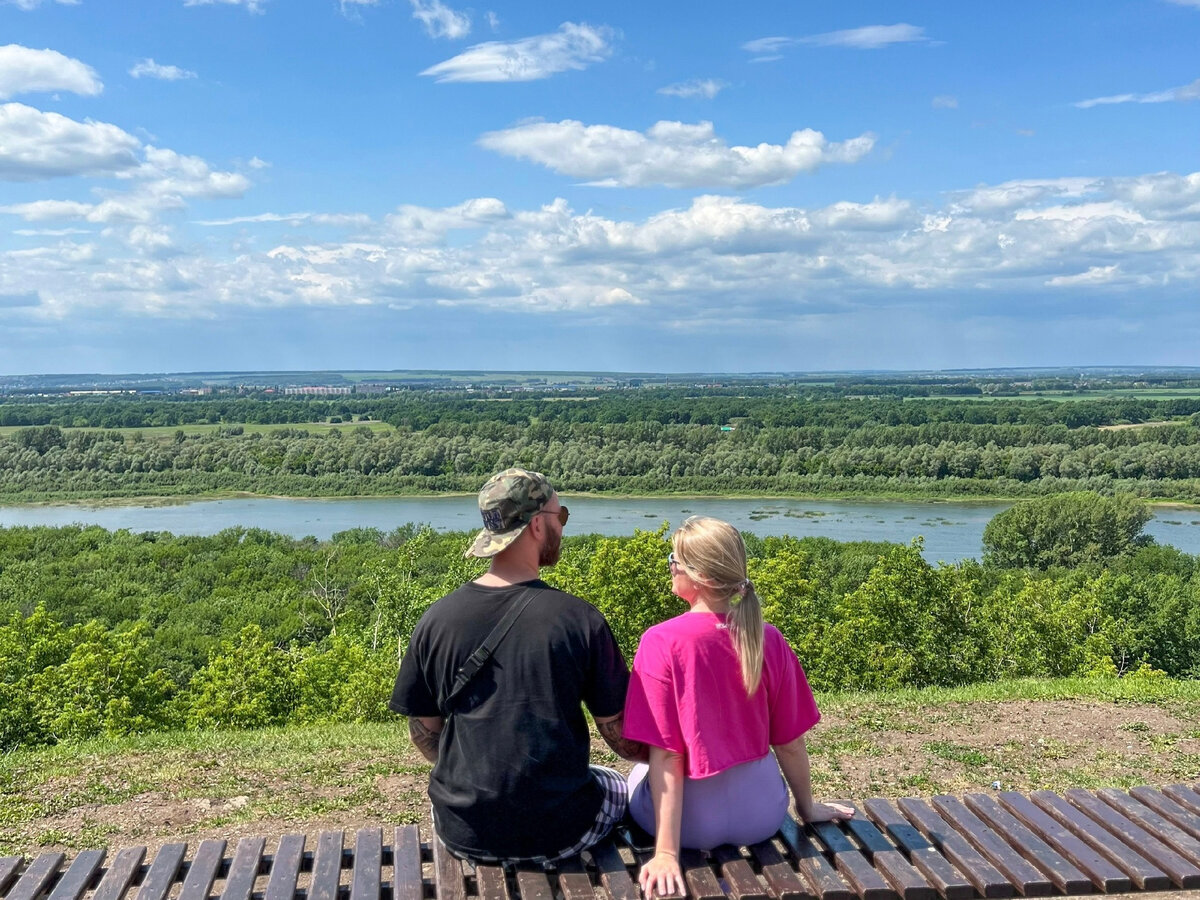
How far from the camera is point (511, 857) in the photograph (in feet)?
9.84

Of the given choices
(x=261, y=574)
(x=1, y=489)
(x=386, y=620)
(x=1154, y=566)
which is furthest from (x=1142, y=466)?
(x=1, y=489)

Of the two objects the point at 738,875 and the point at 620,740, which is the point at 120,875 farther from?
the point at 738,875

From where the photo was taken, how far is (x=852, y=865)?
122 inches

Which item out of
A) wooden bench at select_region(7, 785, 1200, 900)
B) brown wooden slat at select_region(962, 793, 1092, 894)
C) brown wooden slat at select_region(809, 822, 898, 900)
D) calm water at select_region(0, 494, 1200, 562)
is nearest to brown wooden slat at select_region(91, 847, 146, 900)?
wooden bench at select_region(7, 785, 1200, 900)

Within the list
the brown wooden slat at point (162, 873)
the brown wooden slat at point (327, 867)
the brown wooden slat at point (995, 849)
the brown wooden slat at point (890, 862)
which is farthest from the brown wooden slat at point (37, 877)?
the brown wooden slat at point (995, 849)

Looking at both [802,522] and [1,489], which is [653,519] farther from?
[1,489]

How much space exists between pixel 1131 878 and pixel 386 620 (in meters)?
19.4

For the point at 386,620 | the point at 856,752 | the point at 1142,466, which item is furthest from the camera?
the point at 1142,466

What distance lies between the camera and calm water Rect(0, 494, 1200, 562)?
47.4 meters

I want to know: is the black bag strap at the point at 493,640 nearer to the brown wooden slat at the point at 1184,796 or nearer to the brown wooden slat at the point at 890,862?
the brown wooden slat at the point at 890,862

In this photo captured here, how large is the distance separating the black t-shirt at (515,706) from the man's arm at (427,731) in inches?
1.5

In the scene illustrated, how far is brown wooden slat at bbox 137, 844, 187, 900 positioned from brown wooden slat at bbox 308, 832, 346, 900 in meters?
0.42

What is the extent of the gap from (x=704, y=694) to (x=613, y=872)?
0.61 metres

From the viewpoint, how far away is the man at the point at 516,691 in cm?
281
